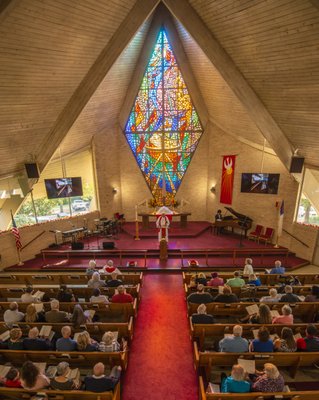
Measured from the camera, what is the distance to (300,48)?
6375mm

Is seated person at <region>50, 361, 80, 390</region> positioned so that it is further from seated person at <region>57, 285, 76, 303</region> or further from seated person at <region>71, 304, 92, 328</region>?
seated person at <region>57, 285, 76, 303</region>

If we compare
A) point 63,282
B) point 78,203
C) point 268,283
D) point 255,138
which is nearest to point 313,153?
point 255,138

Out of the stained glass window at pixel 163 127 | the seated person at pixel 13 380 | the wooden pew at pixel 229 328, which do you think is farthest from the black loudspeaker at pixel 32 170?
the wooden pew at pixel 229 328

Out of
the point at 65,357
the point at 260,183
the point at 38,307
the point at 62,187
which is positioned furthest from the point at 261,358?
the point at 62,187

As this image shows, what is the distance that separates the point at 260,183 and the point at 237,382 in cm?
977

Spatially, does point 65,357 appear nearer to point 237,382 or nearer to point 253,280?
point 237,382

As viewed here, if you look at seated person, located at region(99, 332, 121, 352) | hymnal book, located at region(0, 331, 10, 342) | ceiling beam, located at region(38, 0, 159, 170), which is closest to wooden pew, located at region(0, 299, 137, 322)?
hymnal book, located at region(0, 331, 10, 342)

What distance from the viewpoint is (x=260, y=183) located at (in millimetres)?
12234

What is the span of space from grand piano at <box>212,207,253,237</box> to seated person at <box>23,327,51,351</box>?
9395mm

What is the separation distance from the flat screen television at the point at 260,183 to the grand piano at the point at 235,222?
1156 mm

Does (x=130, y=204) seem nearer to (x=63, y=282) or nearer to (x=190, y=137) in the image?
(x=190, y=137)

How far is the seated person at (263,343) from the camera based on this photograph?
438 centimetres

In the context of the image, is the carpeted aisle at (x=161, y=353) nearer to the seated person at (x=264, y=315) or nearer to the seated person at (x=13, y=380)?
the seated person at (x=264, y=315)

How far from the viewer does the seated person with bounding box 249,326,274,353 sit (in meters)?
4.38
